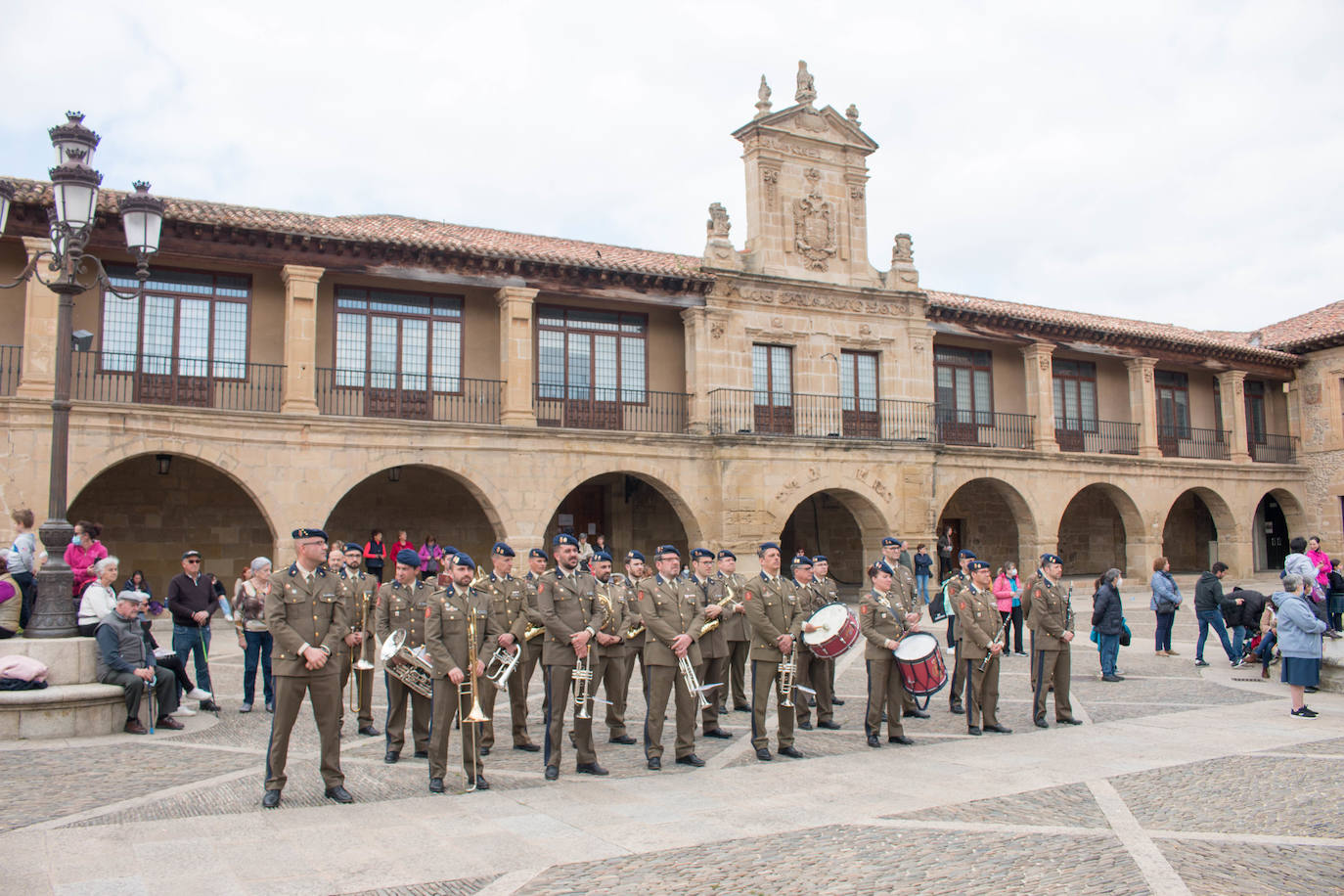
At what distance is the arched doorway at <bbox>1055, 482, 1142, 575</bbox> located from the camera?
3094cm

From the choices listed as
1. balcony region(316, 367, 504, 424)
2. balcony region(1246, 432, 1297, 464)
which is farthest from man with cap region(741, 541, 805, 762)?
balcony region(1246, 432, 1297, 464)

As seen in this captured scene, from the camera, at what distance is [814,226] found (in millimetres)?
23953

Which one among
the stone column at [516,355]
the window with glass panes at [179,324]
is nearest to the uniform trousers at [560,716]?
the stone column at [516,355]

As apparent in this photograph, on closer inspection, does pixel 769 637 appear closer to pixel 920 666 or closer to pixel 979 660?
pixel 920 666

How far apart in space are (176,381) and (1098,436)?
23.1 meters

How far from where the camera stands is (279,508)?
18.2 metres

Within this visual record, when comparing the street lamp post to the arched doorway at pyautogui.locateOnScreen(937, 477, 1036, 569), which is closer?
the street lamp post

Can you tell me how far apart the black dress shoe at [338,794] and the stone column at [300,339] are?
12709mm

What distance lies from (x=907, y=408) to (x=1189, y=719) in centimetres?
1485

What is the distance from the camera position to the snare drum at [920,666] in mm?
9188

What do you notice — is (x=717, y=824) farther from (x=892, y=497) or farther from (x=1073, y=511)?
(x=1073, y=511)

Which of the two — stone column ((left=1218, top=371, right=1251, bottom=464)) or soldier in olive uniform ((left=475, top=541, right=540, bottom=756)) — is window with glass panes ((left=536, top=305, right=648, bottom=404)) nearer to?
soldier in olive uniform ((left=475, top=541, right=540, bottom=756))

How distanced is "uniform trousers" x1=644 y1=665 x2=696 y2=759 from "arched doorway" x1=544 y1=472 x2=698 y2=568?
16269 mm

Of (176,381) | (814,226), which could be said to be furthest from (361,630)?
(814,226)
